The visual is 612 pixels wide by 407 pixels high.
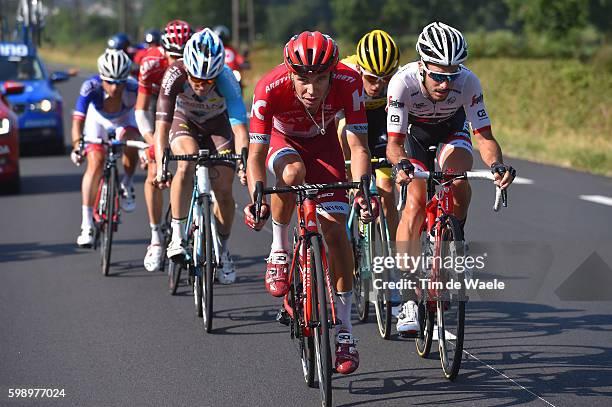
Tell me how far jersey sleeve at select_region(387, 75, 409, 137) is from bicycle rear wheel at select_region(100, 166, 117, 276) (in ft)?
13.3

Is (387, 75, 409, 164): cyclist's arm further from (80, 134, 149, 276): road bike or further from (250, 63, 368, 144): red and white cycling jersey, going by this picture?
(80, 134, 149, 276): road bike

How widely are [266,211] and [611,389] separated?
7.01 feet

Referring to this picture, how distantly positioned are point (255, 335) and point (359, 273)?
2.98 ft

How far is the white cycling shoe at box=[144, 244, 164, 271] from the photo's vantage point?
10328 millimetres

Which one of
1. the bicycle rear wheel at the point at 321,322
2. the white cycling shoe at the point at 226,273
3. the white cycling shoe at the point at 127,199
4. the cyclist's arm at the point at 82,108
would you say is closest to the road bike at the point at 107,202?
the cyclist's arm at the point at 82,108

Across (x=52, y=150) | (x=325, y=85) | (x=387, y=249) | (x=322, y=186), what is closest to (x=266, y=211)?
(x=322, y=186)

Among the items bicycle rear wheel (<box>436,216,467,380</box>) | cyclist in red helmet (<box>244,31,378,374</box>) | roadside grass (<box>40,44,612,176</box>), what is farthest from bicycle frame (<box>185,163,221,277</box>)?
roadside grass (<box>40,44,612,176</box>)

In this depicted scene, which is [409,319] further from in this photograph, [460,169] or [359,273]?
[359,273]

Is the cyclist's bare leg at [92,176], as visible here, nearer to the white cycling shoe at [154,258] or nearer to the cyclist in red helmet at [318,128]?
the white cycling shoe at [154,258]

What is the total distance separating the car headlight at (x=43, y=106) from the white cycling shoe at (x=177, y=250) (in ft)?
41.3

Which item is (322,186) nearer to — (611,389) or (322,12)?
(611,389)

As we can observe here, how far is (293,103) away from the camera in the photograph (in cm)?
731

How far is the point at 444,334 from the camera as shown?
7.34 m

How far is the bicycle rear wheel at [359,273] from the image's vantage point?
8961 mm
